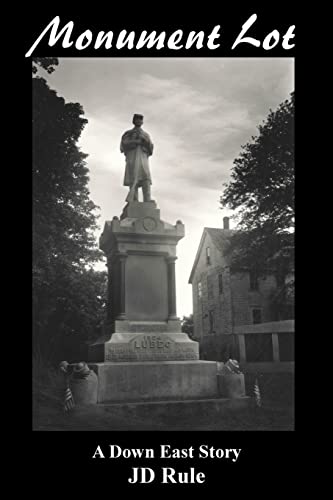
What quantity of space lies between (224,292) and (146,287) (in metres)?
27.4

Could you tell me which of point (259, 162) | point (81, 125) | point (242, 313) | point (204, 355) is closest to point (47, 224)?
point (81, 125)

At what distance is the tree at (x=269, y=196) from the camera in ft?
79.4

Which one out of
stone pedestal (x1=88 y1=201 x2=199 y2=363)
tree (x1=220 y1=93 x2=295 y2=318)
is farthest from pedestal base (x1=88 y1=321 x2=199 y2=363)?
tree (x1=220 y1=93 x2=295 y2=318)

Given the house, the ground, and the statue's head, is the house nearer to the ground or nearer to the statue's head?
the statue's head

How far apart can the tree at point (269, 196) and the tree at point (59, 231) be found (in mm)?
8256

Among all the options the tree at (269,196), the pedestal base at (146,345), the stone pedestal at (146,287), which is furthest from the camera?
the tree at (269,196)

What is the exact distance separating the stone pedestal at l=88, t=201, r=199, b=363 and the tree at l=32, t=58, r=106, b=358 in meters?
6.67

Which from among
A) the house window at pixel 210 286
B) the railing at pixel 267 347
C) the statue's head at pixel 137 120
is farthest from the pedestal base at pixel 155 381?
the house window at pixel 210 286

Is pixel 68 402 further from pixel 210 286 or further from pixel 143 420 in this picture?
pixel 210 286

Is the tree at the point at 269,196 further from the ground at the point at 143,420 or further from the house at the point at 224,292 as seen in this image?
the ground at the point at 143,420

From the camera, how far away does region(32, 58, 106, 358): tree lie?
1597cm
